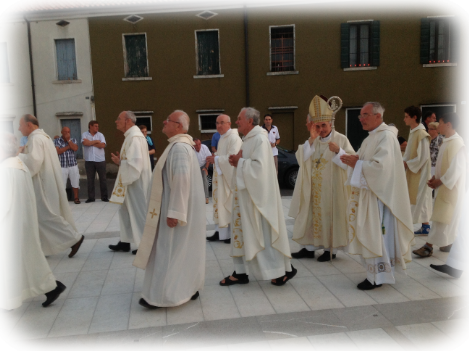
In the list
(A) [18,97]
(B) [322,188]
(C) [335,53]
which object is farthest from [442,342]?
(A) [18,97]

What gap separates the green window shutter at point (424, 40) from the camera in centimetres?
1608

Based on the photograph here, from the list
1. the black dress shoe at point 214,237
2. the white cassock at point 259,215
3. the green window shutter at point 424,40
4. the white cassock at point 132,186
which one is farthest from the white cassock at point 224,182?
the green window shutter at point 424,40

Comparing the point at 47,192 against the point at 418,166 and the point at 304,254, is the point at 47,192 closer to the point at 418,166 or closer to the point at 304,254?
the point at 304,254

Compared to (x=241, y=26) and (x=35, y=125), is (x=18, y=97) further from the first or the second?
(x=35, y=125)

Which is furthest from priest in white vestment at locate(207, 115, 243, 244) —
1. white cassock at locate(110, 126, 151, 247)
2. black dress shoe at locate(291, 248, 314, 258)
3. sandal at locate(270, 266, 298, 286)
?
sandal at locate(270, 266, 298, 286)

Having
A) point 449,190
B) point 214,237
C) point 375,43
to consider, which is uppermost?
point 375,43

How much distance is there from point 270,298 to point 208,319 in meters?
0.77

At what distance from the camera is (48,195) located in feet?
18.7

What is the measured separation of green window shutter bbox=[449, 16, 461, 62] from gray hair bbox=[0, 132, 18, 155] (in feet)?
55.5

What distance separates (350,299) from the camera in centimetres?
421

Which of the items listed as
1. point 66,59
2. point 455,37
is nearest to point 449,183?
point 455,37

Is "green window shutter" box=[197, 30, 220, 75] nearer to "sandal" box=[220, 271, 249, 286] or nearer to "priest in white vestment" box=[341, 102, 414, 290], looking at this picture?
"priest in white vestment" box=[341, 102, 414, 290]

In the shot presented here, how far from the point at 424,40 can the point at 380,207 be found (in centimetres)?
1433

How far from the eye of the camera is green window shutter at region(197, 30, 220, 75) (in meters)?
17.0
